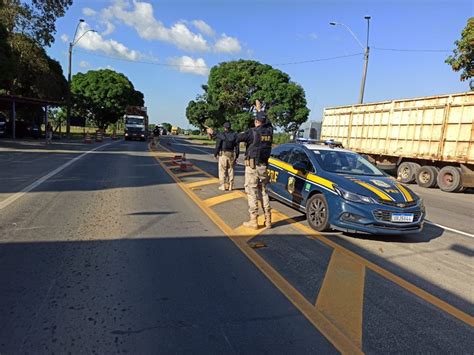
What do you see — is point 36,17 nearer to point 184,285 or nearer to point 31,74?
point 31,74

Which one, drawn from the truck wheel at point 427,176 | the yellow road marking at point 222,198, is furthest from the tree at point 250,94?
the yellow road marking at point 222,198

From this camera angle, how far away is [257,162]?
23.7ft

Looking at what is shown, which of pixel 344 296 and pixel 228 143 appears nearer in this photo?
pixel 344 296

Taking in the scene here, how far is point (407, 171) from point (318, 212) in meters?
12.5

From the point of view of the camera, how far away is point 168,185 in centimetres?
1205

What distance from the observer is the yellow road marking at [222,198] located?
963 cm

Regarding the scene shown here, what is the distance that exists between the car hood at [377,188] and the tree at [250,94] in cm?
3410

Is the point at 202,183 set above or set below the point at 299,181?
below

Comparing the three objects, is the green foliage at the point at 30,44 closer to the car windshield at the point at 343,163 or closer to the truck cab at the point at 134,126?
the truck cab at the point at 134,126

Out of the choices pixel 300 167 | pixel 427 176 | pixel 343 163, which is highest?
pixel 343 163

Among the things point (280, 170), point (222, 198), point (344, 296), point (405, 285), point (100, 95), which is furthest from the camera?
point (100, 95)

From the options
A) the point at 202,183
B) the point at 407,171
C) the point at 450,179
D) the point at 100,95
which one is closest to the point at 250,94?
the point at 100,95

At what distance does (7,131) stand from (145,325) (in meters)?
34.7

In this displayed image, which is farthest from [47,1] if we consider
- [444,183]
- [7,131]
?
[444,183]
